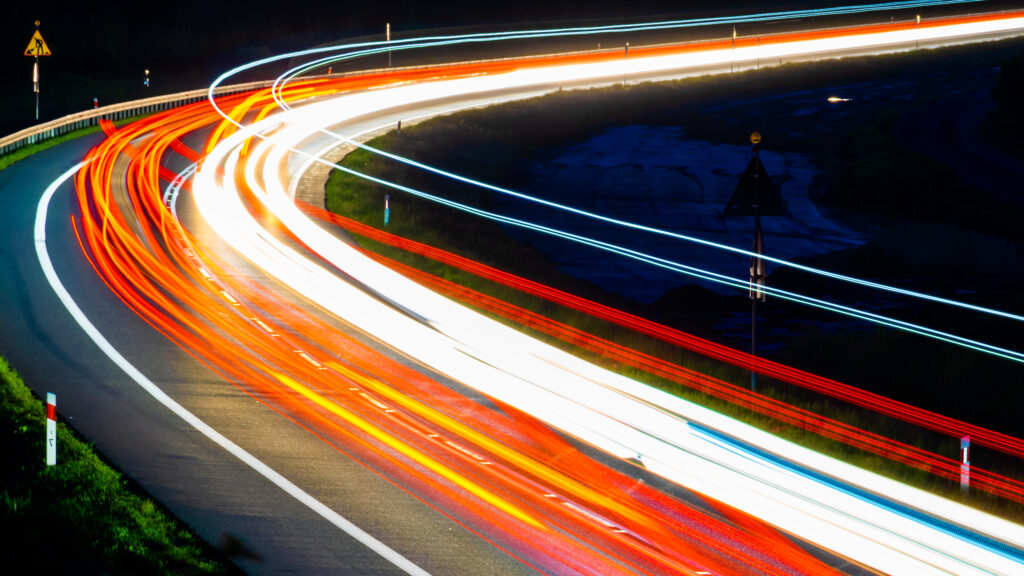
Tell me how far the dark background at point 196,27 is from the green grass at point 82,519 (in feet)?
126

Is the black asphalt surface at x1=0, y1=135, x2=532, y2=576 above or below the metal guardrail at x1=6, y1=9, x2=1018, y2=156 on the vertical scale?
below

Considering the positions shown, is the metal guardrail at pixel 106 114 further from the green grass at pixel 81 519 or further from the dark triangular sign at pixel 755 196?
the dark triangular sign at pixel 755 196

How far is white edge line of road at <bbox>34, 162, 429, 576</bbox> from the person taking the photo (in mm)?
9953

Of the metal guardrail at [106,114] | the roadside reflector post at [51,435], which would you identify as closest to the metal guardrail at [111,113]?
the metal guardrail at [106,114]

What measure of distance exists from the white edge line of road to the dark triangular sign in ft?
21.5

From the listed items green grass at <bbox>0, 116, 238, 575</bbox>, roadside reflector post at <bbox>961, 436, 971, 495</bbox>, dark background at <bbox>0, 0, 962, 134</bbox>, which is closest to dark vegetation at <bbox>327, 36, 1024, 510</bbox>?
roadside reflector post at <bbox>961, 436, 971, 495</bbox>

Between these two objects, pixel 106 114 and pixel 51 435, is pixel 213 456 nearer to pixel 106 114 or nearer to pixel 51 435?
pixel 51 435

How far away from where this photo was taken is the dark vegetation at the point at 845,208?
18.7 m

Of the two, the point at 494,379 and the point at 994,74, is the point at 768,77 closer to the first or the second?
the point at 994,74

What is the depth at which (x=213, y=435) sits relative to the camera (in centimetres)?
1287

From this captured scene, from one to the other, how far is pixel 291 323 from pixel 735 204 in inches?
290

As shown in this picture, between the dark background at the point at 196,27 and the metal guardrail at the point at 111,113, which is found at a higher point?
the dark background at the point at 196,27

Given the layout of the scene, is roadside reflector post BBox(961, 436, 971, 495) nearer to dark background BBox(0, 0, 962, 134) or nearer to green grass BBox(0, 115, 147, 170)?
green grass BBox(0, 115, 147, 170)

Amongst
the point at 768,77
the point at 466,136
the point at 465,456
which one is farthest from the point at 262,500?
the point at 768,77
